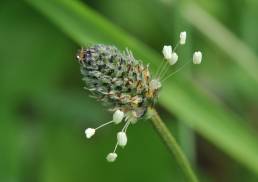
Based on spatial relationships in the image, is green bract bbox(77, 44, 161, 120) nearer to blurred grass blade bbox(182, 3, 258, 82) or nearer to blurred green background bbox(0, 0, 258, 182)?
blurred green background bbox(0, 0, 258, 182)

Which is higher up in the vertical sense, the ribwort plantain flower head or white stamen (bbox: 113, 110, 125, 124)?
the ribwort plantain flower head

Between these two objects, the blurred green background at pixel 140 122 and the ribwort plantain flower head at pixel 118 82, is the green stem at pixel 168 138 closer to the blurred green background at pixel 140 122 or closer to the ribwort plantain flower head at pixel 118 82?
the ribwort plantain flower head at pixel 118 82

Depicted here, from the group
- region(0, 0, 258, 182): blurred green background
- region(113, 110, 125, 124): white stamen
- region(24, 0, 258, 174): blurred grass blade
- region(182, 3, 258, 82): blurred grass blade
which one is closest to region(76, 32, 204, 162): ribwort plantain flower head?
region(113, 110, 125, 124): white stamen

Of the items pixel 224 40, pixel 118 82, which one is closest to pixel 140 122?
pixel 224 40

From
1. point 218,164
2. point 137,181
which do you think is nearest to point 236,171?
point 218,164

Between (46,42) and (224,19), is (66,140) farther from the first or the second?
(224,19)

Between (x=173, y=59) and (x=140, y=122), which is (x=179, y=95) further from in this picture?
(x=173, y=59)
